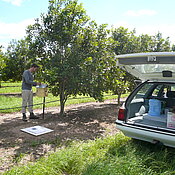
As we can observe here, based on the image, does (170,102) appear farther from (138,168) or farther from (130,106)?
(138,168)

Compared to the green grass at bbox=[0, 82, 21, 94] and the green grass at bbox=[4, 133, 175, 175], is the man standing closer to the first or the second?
the green grass at bbox=[4, 133, 175, 175]

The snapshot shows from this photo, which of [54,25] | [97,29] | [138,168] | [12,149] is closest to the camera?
[138,168]

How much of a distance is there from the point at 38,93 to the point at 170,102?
13.6 feet

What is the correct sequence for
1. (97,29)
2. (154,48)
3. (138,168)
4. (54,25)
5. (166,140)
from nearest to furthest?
(138,168)
(166,140)
(54,25)
(97,29)
(154,48)

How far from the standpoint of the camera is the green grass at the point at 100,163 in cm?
303

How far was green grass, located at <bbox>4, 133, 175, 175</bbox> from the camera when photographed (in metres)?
3.03

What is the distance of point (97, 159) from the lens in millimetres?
3535

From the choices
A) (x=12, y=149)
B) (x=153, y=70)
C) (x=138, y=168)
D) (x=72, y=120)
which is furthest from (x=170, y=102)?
(x=12, y=149)

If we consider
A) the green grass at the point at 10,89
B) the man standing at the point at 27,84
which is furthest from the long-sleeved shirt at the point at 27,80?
the green grass at the point at 10,89

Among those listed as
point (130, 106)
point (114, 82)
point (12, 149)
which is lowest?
point (12, 149)

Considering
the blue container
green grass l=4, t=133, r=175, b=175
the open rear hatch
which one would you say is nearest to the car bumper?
green grass l=4, t=133, r=175, b=175

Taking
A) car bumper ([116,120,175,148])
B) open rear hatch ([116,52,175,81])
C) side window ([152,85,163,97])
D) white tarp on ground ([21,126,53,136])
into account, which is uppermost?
open rear hatch ([116,52,175,81])

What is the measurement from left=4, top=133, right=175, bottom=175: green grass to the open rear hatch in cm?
160

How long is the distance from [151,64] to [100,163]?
84.7 inches
